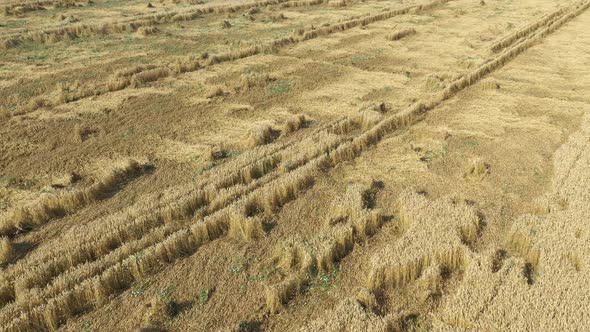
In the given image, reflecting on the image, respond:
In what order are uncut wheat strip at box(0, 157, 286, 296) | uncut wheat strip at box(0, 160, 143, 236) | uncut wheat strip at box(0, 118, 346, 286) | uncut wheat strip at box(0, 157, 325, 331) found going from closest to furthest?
uncut wheat strip at box(0, 157, 325, 331)
uncut wheat strip at box(0, 157, 286, 296)
uncut wheat strip at box(0, 118, 346, 286)
uncut wheat strip at box(0, 160, 143, 236)

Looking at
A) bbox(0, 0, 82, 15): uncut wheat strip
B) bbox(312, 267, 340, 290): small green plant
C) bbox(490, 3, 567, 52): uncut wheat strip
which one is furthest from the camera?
bbox(0, 0, 82, 15): uncut wheat strip

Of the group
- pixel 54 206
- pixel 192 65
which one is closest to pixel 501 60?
pixel 192 65

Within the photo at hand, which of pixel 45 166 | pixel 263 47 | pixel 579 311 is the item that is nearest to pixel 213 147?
pixel 45 166

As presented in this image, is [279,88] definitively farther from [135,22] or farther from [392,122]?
[135,22]

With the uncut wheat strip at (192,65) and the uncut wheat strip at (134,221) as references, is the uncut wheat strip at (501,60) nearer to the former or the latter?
the uncut wheat strip at (192,65)

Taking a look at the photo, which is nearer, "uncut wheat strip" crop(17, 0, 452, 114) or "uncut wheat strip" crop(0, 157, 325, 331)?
"uncut wheat strip" crop(0, 157, 325, 331)

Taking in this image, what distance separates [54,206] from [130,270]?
304 cm

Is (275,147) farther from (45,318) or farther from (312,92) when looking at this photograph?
(45,318)

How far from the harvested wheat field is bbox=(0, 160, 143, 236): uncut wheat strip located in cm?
4

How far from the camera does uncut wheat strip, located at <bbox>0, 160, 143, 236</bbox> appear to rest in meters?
8.58

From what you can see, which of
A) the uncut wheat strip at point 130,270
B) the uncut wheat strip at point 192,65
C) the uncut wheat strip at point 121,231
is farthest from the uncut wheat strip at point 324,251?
the uncut wheat strip at point 192,65

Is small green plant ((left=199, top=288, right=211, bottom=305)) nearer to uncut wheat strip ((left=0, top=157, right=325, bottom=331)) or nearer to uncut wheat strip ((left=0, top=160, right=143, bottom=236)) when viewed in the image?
uncut wheat strip ((left=0, top=157, right=325, bottom=331))

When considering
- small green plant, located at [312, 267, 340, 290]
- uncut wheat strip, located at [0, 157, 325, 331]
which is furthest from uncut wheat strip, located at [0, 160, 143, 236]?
small green plant, located at [312, 267, 340, 290]

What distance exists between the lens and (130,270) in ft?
24.1
